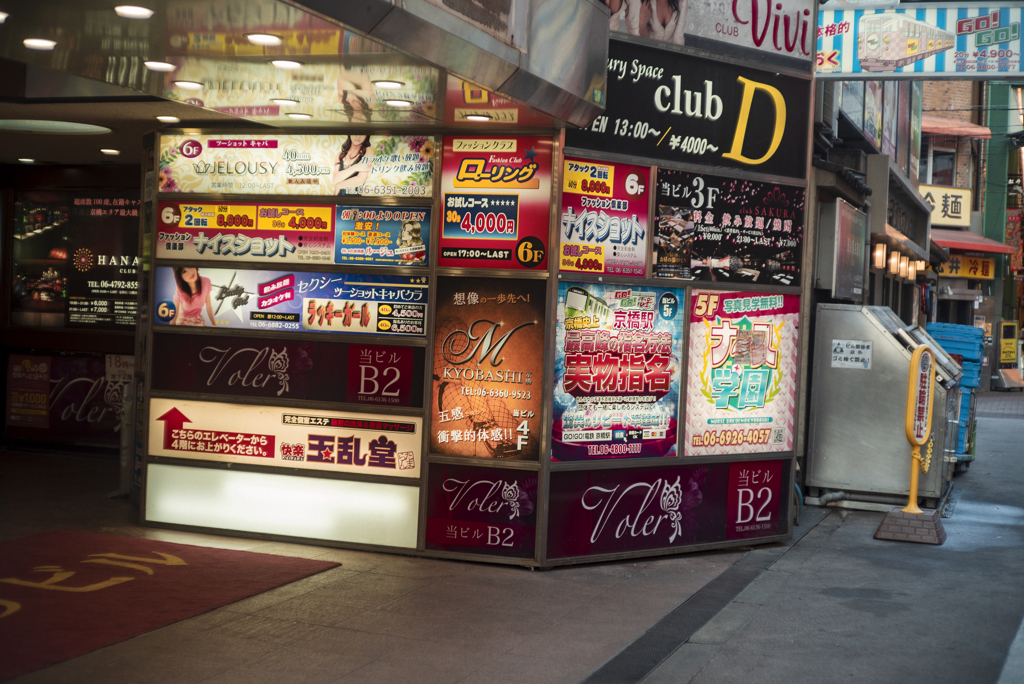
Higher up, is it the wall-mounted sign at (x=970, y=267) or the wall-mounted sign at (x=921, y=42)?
the wall-mounted sign at (x=921, y=42)

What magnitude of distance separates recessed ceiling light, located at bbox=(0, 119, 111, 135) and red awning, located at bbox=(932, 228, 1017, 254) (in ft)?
71.1

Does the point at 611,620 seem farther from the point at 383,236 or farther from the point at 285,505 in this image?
the point at 383,236

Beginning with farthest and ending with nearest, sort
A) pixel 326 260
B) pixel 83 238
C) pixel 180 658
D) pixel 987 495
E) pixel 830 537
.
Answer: pixel 83 238 → pixel 987 495 → pixel 830 537 → pixel 326 260 → pixel 180 658

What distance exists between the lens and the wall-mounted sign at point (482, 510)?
6.50 meters

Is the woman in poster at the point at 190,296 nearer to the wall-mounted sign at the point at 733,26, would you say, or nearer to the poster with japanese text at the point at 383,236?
the poster with japanese text at the point at 383,236

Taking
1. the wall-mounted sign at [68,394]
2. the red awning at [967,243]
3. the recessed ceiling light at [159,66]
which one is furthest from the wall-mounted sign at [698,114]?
the red awning at [967,243]

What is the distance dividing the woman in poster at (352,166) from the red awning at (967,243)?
2139cm

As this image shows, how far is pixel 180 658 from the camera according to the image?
4699 mm

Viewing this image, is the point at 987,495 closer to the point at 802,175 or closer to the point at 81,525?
the point at 802,175

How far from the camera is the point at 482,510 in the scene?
658 cm

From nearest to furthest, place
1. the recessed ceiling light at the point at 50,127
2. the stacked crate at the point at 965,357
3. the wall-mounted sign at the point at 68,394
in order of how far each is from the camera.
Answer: the recessed ceiling light at the point at 50,127
the wall-mounted sign at the point at 68,394
the stacked crate at the point at 965,357

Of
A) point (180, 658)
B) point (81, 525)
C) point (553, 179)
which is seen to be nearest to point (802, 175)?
point (553, 179)

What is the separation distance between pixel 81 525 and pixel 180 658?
126 inches

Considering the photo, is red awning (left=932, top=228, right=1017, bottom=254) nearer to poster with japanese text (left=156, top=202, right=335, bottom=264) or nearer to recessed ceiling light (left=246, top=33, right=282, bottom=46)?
poster with japanese text (left=156, top=202, right=335, bottom=264)
